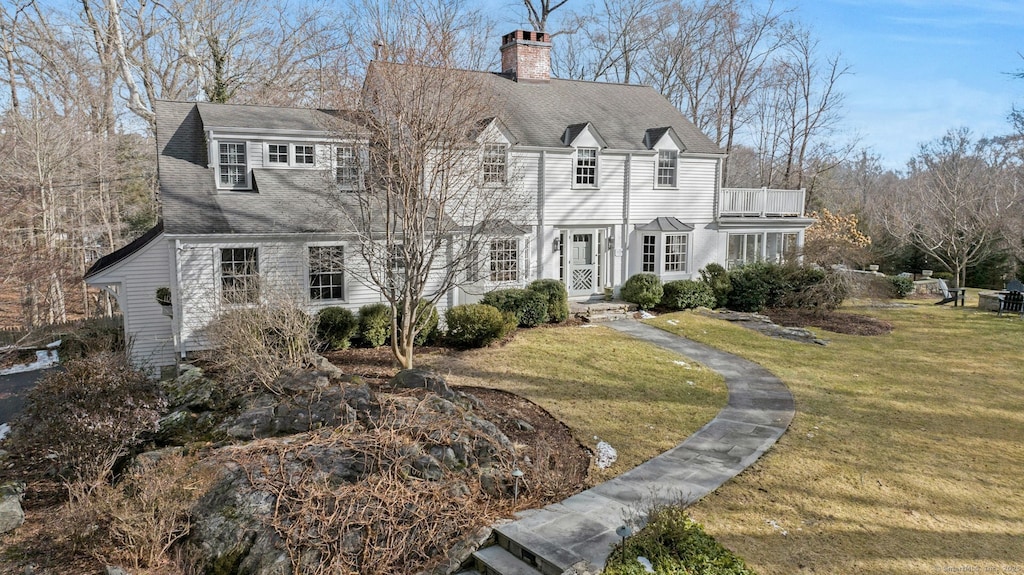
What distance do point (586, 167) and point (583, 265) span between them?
3290 mm

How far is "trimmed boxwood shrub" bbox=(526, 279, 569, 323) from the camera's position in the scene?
684 inches

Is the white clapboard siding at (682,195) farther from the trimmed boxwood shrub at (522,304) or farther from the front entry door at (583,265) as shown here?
the trimmed boxwood shrub at (522,304)

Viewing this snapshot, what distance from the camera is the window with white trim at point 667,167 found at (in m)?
21.2

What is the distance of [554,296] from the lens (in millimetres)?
17500

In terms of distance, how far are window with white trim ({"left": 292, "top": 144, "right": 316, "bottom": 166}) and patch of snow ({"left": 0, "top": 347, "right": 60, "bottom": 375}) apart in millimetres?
9026

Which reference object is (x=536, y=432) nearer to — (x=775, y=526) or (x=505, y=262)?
(x=775, y=526)

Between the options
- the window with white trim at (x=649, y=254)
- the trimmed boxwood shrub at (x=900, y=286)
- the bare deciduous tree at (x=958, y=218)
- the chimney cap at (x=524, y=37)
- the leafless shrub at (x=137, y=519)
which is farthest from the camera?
the bare deciduous tree at (x=958, y=218)

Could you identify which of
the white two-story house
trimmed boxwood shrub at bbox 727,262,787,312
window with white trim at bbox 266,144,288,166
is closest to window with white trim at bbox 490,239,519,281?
the white two-story house

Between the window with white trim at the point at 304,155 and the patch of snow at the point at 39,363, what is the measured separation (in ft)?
29.6

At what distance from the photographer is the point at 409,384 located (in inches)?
386

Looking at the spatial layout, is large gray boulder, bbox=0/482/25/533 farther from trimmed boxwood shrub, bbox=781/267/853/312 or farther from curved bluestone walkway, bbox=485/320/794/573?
trimmed boxwood shrub, bbox=781/267/853/312

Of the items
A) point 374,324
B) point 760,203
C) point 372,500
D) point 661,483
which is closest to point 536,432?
point 661,483

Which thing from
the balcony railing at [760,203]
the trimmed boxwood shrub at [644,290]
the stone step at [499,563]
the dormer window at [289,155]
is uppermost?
the dormer window at [289,155]

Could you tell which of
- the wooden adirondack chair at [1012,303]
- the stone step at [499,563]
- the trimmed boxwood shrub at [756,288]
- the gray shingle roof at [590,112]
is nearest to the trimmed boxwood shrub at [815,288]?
the trimmed boxwood shrub at [756,288]
